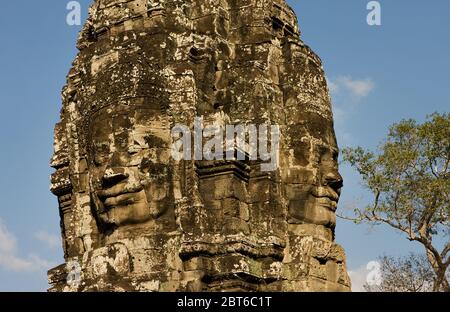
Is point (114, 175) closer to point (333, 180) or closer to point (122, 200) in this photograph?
point (122, 200)

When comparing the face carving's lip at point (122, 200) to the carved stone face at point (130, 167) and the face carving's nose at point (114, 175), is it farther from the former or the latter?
the face carving's nose at point (114, 175)

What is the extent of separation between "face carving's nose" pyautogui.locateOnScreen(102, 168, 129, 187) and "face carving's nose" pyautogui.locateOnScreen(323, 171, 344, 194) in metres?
2.70

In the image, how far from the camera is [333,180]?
11.9 meters

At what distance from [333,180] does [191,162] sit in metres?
2.05

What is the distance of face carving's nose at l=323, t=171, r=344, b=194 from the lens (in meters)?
11.8

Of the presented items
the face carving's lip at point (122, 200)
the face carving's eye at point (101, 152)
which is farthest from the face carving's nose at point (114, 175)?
the face carving's eye at point (101, 152)

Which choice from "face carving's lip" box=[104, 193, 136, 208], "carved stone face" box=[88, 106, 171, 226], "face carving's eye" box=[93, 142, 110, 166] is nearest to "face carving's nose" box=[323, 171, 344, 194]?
"carved stone face" box=[88, 106, 171, 226]

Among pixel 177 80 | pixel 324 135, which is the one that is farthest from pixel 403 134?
pixel 177 80

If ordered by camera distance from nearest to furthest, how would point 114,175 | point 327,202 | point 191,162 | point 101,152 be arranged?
point 114,175 < point 191,162 < point 101,152 < point 327,202

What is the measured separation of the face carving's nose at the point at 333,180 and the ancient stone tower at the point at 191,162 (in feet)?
0.05

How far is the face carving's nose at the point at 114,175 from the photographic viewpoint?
424 inches

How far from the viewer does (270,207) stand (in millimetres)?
11250

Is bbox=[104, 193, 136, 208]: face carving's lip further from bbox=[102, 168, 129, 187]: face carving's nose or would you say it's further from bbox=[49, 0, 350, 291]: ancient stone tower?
bbox=[102, 168, 129, 187]: face carving's nose

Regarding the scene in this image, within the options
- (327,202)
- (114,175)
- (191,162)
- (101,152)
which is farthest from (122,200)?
(327,202)
